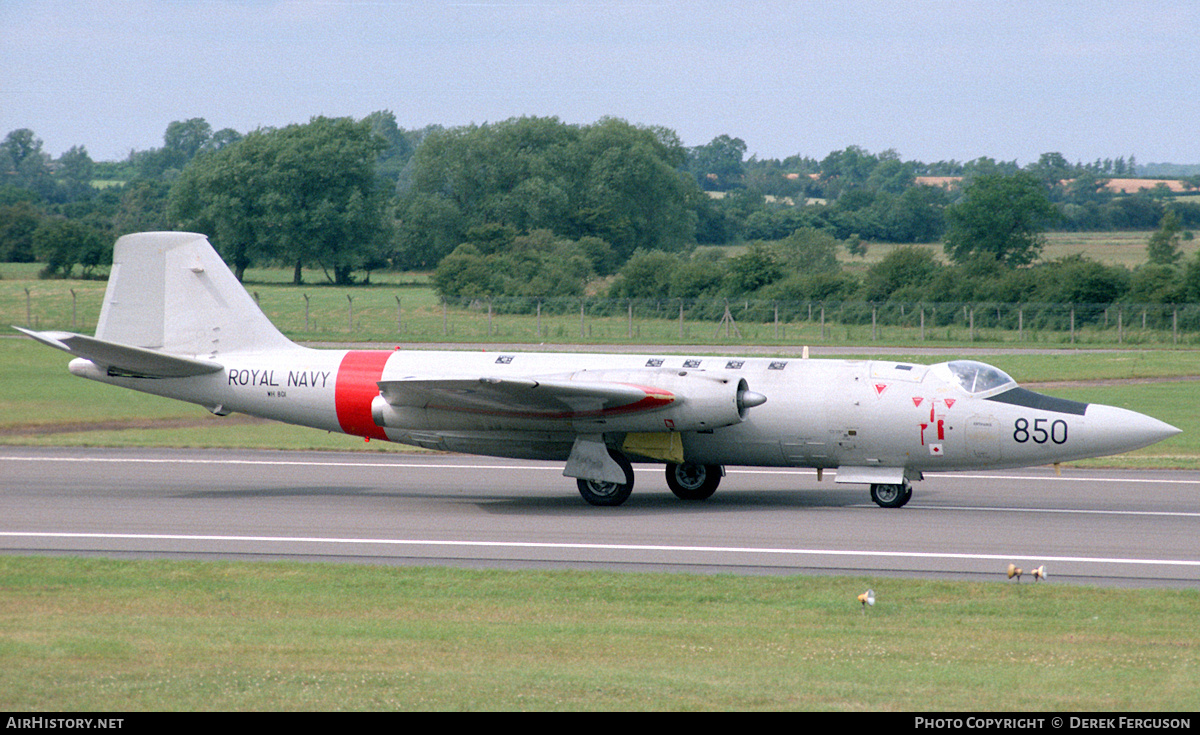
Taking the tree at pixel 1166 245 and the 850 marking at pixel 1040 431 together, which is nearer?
the 850 marking at pixel 1040 431

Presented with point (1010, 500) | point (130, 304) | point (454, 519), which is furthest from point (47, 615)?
point (1010, 500)

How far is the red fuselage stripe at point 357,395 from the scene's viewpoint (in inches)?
722

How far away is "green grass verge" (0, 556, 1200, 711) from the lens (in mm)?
7773

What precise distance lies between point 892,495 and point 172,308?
1248 cm

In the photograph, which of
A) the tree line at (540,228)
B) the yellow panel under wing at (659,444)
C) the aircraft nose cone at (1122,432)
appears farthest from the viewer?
the tree line at (540,228)

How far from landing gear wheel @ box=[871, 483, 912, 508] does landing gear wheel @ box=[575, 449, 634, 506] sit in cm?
381

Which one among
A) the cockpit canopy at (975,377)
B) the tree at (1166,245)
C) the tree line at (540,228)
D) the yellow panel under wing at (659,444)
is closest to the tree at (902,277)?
the tree line at (540,228)

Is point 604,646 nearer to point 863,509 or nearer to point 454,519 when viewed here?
point 454,519

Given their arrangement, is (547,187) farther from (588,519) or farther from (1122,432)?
(1122,432)

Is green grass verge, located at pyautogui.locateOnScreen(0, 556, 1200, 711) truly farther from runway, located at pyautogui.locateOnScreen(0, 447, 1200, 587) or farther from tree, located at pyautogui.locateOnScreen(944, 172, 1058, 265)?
tree, located at pyautogui.locateOnScreen(944, 172, 1058, 265)

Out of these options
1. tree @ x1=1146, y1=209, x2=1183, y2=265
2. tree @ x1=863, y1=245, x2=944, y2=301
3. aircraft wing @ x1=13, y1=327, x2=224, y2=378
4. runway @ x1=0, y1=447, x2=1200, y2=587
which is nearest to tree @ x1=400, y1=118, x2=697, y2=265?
tree @ x1=863, y1=245, x2=944, y2=301

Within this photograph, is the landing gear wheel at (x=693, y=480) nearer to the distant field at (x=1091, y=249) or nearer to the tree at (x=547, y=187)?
the tree at (x=547, y=187)

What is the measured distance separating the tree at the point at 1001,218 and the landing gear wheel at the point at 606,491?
71547 mm
